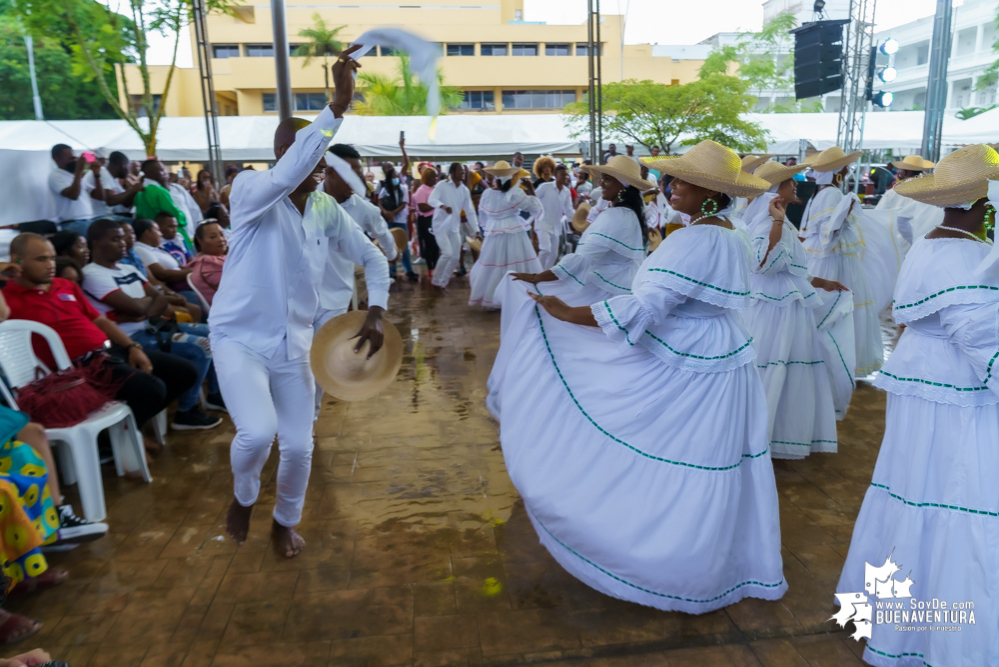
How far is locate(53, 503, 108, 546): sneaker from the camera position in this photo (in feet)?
11.8

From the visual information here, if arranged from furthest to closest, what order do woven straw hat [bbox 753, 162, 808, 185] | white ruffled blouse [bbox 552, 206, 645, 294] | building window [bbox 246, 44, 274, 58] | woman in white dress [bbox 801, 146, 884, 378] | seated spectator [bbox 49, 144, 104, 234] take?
building window [bbox 246, 44, 274, 58]
seated spectator [bbox 49, 144, 104, 234]
woman in white dress [bbox 801, 146, 884, 378]
white ruffled blouse [bbox 552, 206, 645, 294]
woven straw hat [bbox 753, 162, 808, 185]

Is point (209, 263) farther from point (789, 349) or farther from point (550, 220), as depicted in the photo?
point (550, 220)

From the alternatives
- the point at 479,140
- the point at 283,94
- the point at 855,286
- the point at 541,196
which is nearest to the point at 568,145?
the point at 479,140

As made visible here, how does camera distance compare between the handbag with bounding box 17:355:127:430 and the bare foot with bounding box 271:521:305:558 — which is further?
the handbag with bounding box 17:355:127:430

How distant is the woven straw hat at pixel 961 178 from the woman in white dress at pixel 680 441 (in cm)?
59

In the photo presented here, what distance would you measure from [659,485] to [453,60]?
4085 cm

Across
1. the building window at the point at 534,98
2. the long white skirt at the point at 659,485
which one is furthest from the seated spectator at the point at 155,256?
the building window at the point at 534,98

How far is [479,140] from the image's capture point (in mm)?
16906

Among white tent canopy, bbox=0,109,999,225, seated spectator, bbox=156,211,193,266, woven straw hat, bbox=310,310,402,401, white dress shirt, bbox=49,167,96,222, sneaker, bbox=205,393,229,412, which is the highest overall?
white tent canopy, bbox=0,109,999,225

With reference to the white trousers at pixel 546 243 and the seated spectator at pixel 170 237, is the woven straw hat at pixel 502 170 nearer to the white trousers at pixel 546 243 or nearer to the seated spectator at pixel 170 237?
the white trousers at pixel 546 243

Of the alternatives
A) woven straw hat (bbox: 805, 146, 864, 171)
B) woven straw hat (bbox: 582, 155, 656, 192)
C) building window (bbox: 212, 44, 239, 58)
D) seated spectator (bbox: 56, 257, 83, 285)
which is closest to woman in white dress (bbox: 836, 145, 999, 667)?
woven straw hat (bbox: 582, 155, 656, 192)

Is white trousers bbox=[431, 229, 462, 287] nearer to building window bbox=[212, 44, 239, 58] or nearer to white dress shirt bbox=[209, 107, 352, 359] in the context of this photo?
white dress shirt bbox=[209, 107, 352, 359]

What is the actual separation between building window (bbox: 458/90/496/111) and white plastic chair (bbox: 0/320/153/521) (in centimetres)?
4019

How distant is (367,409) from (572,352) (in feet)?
8.92
